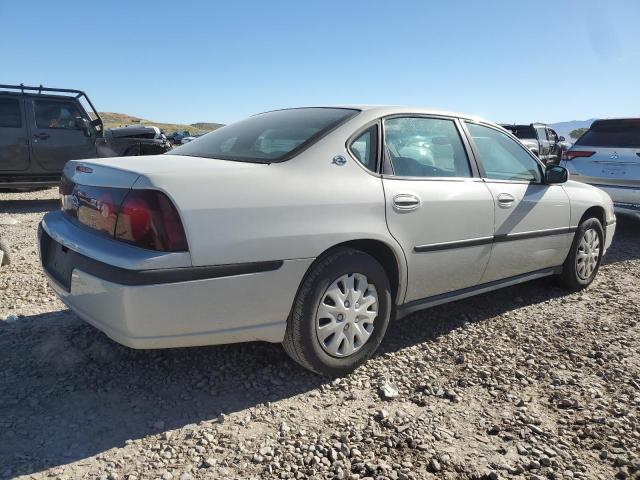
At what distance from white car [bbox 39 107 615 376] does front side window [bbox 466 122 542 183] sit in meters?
0.03

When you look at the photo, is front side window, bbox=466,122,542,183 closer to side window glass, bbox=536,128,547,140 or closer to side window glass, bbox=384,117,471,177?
side window glass, bbox=384,117,471,177

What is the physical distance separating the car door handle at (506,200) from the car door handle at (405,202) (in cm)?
91

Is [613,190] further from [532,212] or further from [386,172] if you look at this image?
[386,172]

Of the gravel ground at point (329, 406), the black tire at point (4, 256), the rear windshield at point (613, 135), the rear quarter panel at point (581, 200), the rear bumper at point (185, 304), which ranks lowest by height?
the gravel ground at point (329, 406)

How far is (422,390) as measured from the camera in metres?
2.92

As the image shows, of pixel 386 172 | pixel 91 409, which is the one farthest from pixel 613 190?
pixel 91 409

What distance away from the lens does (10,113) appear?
8750 millimetres

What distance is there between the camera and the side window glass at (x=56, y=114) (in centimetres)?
905

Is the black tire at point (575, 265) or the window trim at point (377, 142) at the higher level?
the window trim at point (377, 142)

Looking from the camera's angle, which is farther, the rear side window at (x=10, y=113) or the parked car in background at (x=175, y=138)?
the parked car in background at (x=175, y=138)

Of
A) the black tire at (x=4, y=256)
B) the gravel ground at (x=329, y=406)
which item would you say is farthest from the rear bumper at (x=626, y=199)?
the black tire at (x=4, y=256)

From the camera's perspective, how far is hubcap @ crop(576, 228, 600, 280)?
4684 millimetres

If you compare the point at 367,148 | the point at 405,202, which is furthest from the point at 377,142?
the point at 405,202

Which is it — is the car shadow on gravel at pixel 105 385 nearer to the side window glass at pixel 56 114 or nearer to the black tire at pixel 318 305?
the black tire at pixel 318 305
